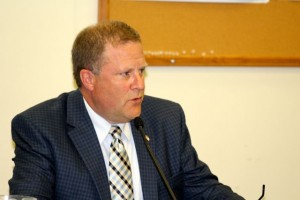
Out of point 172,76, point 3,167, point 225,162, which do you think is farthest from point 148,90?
point 3,167

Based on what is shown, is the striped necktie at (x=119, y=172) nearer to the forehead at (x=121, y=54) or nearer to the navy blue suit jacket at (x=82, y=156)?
the navy blue suit jacket at (x=82, y=156)

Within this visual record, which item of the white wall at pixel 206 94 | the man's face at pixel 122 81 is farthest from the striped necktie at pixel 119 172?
the white wall at pixel 206 94

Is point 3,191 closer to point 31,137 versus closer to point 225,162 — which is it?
point 31,137

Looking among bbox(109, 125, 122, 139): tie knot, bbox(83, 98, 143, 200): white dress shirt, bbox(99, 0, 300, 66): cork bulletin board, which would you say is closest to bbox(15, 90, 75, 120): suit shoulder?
bbox(83, 98, 143, 200): white dress shirt

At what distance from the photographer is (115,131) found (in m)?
2.31

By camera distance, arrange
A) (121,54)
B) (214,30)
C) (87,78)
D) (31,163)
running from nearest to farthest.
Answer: (31,163), (121,54), (87,78), (214,30)

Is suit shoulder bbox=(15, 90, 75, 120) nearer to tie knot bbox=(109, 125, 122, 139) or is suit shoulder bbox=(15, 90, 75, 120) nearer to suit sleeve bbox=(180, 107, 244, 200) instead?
tie knot bbox=(109, 125, 122, 139)

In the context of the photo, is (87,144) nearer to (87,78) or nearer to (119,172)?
(119,172)

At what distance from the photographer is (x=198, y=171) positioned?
2.40 meters

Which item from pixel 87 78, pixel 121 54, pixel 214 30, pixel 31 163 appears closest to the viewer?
pixel 31 163

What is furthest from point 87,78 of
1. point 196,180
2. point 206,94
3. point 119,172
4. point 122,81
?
point 206,94

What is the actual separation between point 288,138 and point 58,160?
1556mm

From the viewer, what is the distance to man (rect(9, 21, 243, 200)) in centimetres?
212

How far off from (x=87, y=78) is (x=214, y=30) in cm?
92
